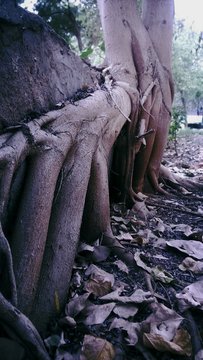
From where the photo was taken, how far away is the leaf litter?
117cm

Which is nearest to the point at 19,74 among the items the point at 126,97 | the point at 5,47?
the point at 5,47

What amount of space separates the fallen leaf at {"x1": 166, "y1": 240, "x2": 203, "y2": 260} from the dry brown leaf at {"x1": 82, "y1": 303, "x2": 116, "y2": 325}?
0.77m

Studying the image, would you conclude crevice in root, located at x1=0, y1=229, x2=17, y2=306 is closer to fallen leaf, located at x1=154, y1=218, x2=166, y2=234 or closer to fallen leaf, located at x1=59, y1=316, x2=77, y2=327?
fallen leaf, located at x1=59, y1=316, x2=77, y2=327

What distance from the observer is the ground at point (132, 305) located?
117 centimetres

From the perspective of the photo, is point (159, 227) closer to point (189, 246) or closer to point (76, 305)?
point (189, 246)

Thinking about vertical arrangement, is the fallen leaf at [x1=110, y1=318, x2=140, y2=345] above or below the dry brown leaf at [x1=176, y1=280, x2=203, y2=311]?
above

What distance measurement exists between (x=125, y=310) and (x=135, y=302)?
6 centimetres

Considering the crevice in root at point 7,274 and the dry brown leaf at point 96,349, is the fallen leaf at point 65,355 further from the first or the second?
the crevice in root at point 7,274

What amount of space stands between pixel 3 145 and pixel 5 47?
1.83 ft

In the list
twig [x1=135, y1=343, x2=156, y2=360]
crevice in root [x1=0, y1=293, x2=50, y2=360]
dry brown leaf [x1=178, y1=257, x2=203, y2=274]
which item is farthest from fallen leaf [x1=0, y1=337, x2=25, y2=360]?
dry brown leaf [x1=178, y1=257, x2=203, y2=274]

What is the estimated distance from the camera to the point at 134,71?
324 cm

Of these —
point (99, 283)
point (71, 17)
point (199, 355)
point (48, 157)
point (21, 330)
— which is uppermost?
point (71, 17)

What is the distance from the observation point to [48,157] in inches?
60.5

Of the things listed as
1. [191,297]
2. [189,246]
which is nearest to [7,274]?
[191,297]
